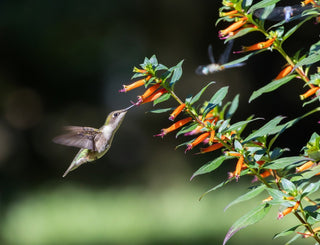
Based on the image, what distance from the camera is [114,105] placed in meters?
10.9

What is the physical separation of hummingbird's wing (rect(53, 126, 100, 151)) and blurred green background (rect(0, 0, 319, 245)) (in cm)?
624

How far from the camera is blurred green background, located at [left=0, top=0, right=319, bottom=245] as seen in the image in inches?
353

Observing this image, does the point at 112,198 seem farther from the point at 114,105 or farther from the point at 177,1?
the point at 177,1

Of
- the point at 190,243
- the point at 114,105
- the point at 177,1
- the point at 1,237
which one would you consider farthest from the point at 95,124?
the point at 190,243

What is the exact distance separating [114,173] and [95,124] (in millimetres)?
1059

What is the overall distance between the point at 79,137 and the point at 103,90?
8.90 metres

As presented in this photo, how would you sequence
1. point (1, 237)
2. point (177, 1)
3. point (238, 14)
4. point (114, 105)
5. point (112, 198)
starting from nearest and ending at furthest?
point (238, 14), point (1, 237), point (112, 198), point (177, 1), point (114, 105)

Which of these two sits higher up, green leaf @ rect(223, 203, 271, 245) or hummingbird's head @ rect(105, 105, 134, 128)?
hummingbird's head @ rect(105, 105, 134, 128)

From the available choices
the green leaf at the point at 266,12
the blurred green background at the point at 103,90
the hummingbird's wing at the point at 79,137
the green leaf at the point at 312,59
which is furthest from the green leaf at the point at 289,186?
the blurred green background at the point at 103,90

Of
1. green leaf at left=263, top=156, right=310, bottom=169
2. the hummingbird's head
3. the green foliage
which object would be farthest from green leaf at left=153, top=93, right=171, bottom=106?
the hummingbird's head

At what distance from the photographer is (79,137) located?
1854 mm

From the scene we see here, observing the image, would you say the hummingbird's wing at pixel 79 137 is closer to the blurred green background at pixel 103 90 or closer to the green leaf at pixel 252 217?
the green leaf at pixel 252 217

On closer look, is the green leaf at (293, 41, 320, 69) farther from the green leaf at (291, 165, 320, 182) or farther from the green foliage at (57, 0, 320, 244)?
the green leaf at (291, 165, 320, 182)

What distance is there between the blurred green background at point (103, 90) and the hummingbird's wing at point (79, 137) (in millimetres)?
6242
